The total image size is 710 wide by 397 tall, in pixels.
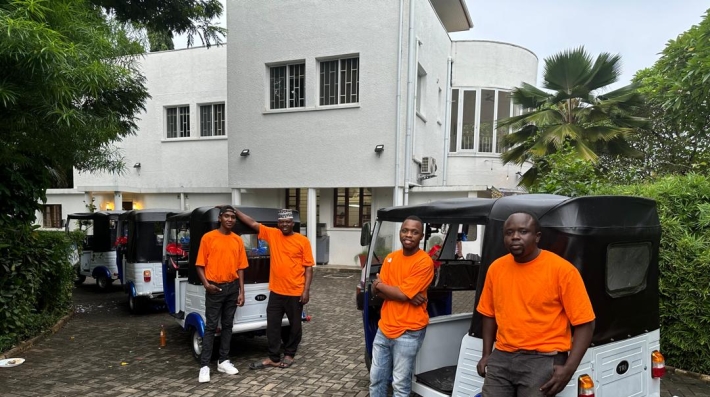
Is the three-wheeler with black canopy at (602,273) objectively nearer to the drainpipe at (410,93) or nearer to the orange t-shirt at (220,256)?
the orange t-shirt at (220,256)

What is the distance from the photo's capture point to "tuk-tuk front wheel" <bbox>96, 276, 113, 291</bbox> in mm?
10514

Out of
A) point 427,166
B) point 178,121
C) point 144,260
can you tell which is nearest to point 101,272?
point 144,260

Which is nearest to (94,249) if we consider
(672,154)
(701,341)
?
(701,341)

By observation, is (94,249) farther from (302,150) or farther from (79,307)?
(302,150)

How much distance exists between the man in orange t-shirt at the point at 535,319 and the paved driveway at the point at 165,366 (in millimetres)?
2498

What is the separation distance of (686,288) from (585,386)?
3.29m

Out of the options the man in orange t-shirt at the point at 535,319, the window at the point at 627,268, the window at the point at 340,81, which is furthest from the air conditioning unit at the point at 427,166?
the man in orange t-shirt at the point at 535,319

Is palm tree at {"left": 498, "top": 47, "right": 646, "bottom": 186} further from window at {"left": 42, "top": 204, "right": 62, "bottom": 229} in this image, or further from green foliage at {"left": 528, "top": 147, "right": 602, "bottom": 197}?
window at {"left": 42, "top": 204, "right": 62, "bottom": 229}

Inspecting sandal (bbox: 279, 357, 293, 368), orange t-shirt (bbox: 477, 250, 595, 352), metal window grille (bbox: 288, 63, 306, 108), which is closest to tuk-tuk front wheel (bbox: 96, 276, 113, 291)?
metal window grille (bbox: 288, 63, 306, 108)

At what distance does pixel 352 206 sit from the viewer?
1398 centimetres

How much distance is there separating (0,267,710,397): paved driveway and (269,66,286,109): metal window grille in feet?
24.5

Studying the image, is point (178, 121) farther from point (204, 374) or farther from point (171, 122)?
point (204, 374)

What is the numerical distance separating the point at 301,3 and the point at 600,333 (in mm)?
12315

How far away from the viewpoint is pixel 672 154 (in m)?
12.3
